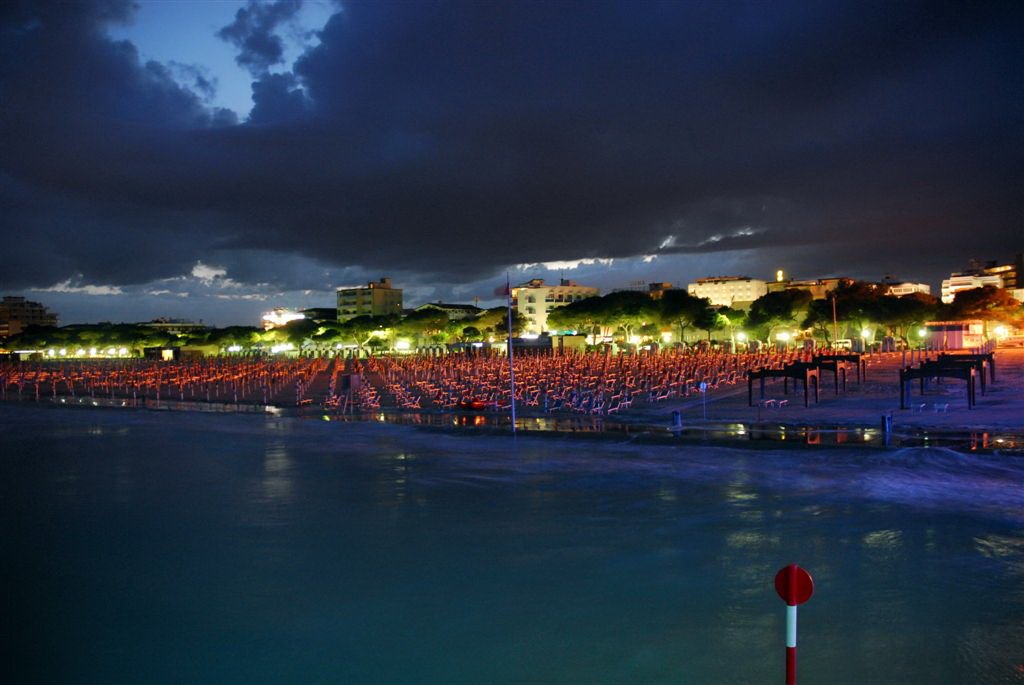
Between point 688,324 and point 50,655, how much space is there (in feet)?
327

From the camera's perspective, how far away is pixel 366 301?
→ 184 m

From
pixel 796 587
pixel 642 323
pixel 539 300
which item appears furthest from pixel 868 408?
pixel 539 300

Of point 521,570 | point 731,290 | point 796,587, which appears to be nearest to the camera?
point 796,587

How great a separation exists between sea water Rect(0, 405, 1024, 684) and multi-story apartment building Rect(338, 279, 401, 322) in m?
169

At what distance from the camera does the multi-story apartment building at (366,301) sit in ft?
602

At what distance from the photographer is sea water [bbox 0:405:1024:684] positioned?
6742 mm

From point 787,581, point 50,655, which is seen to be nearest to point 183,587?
point 50,655

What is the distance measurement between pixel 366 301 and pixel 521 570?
178586 millimetres

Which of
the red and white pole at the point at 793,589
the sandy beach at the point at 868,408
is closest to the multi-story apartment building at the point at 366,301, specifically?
the sandy beach at the point at 868,408

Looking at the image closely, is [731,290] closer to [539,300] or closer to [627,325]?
[539,300]

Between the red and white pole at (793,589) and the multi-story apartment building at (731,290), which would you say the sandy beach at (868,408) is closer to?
the red and white pole at (793,589)

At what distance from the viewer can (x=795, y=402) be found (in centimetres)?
3153

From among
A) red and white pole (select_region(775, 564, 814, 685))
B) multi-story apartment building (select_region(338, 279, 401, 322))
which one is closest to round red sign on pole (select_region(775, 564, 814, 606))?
red and white pole (select_region(775, 564, 814, 685))

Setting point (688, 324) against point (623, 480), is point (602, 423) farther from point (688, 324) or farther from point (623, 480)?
point (688, 324)
